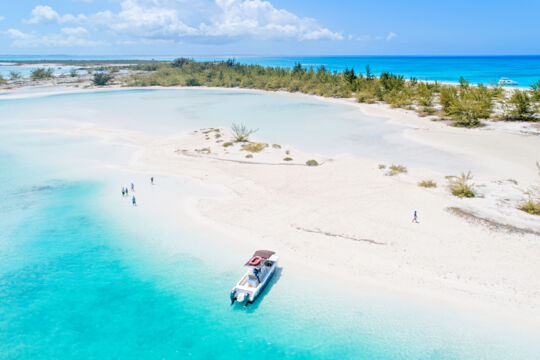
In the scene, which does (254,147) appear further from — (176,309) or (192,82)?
(192,82)

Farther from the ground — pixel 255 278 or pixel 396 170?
pixel 396 170

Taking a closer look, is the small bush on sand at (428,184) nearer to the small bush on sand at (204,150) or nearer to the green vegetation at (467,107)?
the small bush on sand at (204,150)

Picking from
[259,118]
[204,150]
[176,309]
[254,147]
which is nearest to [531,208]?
[176,309]

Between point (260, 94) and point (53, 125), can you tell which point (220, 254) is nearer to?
point (53, 125)

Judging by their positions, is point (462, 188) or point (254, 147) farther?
point (254, 147)

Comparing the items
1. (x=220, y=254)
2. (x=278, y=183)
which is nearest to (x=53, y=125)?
(x=278, y=183)

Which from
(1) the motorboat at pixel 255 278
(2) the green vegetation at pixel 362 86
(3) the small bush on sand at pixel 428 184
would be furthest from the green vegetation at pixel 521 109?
(1) the motorboat at pixel 255 278
